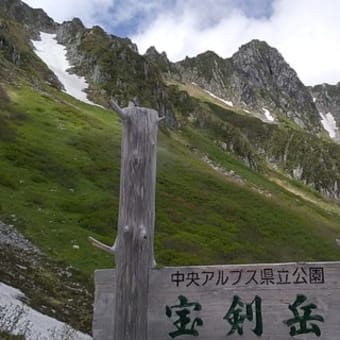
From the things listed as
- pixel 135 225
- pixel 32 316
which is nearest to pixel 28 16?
pixel 32 316

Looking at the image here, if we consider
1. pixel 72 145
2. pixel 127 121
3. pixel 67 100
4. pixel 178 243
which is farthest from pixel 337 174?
pixel 127 121

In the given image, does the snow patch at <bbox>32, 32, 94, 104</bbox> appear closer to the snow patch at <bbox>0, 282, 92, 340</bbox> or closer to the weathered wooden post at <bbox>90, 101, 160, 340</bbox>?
the snow patch at <bbox>0, 282, 92, 340</bbox>

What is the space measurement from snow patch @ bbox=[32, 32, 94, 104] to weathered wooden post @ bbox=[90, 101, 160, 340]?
293 feet

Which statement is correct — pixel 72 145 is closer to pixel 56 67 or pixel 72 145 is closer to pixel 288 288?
pixel 288 288

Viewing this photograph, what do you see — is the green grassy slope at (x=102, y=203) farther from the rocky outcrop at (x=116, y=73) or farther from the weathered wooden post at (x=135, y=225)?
the rocky outcrop at (x=116, y=73)

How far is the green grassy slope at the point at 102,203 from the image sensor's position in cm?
3347

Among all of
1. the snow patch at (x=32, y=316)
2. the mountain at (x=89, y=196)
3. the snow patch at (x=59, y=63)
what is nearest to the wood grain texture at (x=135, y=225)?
the snow patch at (x=32, y=316)

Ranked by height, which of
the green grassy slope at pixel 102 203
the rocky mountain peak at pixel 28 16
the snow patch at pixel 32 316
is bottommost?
the snow patch at pixel 32 316

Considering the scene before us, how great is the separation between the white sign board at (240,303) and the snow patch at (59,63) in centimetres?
8983

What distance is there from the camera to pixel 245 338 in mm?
4605

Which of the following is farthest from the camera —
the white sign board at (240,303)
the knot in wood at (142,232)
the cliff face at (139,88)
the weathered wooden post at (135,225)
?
the cliff face at (139,88)

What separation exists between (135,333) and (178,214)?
40598 mm

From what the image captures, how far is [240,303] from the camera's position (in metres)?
4.65

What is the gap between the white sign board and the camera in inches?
178
